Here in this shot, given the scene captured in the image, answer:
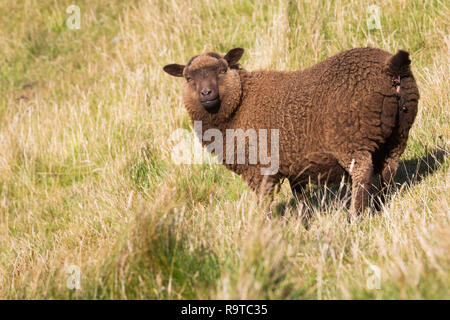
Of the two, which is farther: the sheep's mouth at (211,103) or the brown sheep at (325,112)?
the sheep's mouth at (211,103)

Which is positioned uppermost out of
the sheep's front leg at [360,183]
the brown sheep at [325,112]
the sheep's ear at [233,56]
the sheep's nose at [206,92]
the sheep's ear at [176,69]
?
the sheep's ear at [233,56]

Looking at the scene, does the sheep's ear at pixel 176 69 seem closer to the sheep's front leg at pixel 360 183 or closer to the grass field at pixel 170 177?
the grass field at pixel 170 177

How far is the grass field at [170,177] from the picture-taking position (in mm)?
2777

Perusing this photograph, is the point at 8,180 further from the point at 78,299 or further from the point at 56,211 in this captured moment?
the point at 78,299

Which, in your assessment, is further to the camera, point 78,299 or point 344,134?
point 344,134

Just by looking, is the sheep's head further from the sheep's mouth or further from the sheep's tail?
the sheep's tail

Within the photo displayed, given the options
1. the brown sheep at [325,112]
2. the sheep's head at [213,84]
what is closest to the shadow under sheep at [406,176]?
the brown sheep at [325,112]

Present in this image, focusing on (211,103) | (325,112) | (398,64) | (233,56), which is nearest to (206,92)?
(211,103)

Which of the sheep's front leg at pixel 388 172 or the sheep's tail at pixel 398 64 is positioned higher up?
the sheep's tail at pixel 398 64

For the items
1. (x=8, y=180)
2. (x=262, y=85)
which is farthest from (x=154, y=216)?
(x=8, y=180)

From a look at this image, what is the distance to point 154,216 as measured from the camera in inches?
119

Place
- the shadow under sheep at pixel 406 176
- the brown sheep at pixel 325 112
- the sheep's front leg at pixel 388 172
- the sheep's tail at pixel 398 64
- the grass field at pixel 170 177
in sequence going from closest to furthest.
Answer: the grass field at pixel 170 177 < the sheep's tail at pixel 398 64 < the brown sheep at pixel 325 112 < the sheep's front leg at pixel 388 172 < the shadow under sheep at pixel 406 176

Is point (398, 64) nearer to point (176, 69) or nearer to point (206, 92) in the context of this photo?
point (206, 92)
